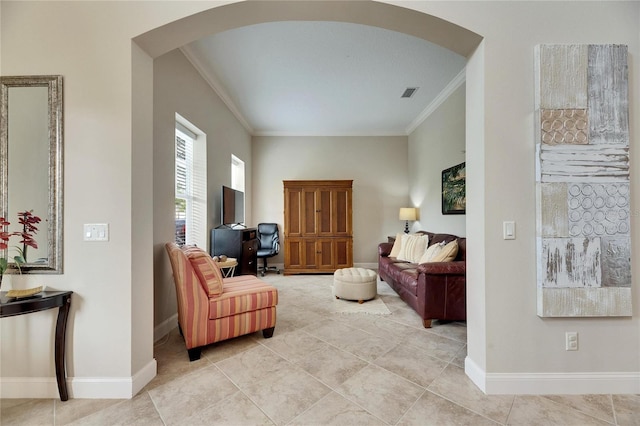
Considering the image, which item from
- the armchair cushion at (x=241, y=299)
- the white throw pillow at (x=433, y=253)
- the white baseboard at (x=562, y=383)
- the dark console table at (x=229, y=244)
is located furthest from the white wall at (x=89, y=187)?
the white throw pillow at (x=433, y=253)

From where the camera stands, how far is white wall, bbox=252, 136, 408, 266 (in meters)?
5.87

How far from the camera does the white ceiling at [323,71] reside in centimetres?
272

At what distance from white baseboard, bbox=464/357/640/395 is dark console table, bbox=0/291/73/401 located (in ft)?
8.86

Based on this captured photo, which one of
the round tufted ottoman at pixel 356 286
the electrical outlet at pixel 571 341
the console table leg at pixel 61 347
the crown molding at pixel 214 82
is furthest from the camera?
the round tufted ottoman at pixel 356 286

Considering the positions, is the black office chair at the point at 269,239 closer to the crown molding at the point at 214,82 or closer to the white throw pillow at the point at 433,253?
the crown molding at the point at 214,82

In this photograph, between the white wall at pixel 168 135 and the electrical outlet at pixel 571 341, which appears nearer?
the electrical outlet at pixel 571 341

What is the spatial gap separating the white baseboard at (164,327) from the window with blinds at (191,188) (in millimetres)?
902

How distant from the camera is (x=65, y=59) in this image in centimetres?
172

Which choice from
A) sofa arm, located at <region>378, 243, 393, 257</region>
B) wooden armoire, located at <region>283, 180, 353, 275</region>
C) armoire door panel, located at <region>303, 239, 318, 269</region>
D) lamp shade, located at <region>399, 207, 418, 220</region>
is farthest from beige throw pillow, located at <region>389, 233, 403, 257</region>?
armoire door panel, located at <region>303, 239, 318, 269</region>

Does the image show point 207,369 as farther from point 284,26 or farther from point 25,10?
point 284,26

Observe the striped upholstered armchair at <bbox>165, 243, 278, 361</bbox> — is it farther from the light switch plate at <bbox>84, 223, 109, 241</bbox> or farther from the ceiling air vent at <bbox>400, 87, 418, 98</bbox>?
the ceiling air vent at <bbox>400, 87, 418, 98</bbox>

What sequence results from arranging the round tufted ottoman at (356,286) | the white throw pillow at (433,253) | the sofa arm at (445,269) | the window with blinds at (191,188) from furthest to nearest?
1. the round tufted ottoman at (356,286)
2. the white throw pillow at (433,253)
3. the window with blinds at (191,188)
4. the sofa arm at (445,269)

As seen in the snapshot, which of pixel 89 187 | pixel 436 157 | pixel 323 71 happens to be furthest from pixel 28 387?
pixel 436 157

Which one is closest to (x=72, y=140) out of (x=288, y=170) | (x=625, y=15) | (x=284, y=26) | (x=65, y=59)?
(x=65, y=59)
